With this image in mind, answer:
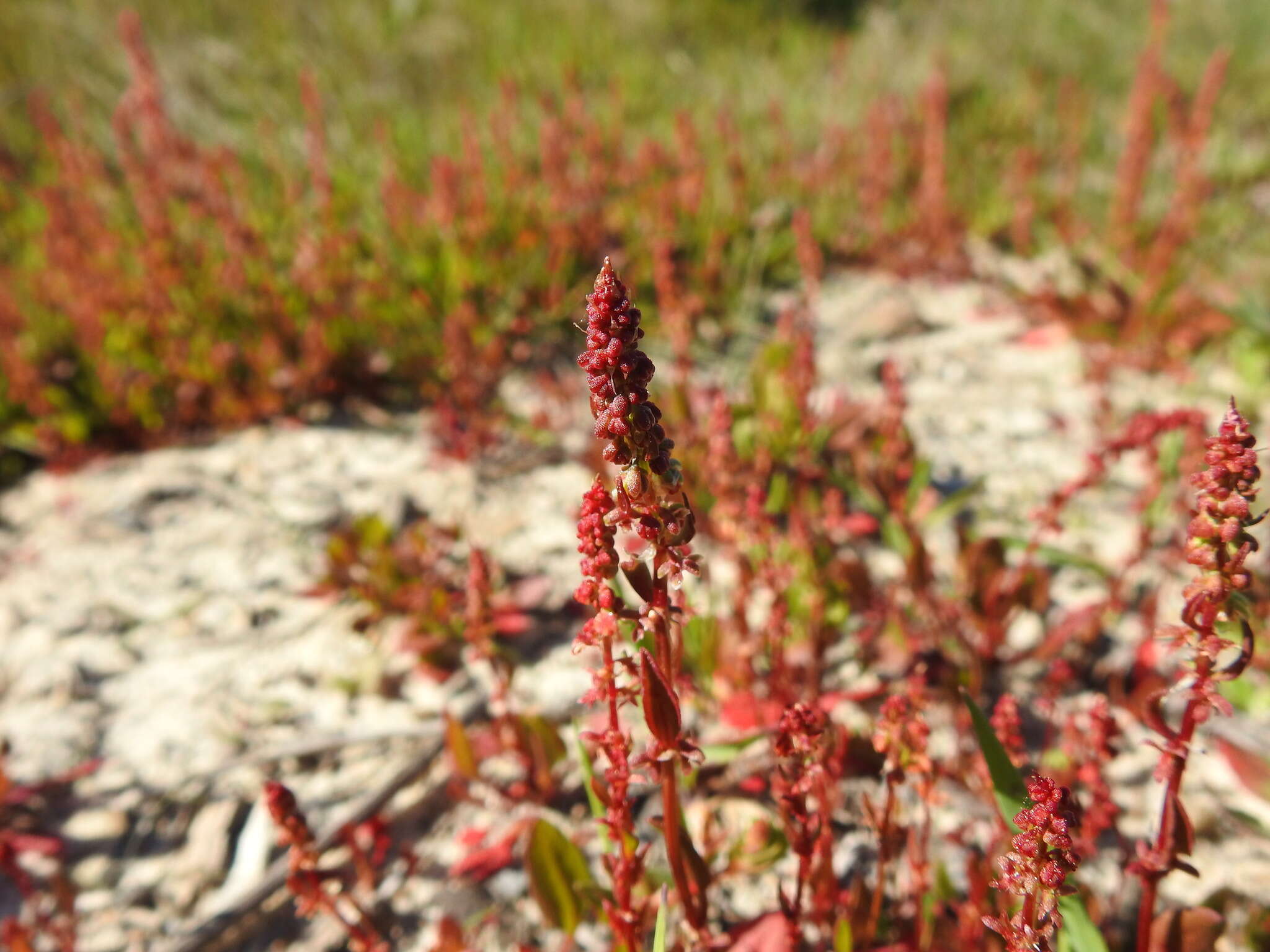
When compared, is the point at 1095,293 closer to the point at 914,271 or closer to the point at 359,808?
the point at 914,271

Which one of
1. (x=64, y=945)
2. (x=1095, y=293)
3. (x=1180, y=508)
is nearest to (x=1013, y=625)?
(x=1180, y=508)

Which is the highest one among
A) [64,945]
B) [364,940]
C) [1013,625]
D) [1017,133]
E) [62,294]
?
[1017,133]

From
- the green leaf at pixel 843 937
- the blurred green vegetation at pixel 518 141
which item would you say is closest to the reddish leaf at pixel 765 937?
the green leaf at pixel 843 937

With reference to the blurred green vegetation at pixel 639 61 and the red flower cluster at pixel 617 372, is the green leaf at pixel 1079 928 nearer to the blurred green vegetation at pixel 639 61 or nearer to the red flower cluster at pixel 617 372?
the red flower cluster at pixel 617 372

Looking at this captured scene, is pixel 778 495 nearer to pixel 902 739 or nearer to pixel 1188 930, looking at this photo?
pixel 902 739

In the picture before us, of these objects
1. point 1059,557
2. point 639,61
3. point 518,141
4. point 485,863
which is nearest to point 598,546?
point 485,863

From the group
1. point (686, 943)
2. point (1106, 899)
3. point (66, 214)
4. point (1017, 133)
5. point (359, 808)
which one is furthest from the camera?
point (1017, 133)

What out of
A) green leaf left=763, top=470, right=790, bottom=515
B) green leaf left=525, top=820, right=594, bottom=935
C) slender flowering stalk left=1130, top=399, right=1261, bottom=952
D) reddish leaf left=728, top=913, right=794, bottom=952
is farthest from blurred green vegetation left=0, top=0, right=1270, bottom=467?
slender flowering stalk left=1130, top=399, right=1261, bottom=952
